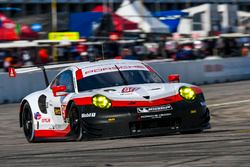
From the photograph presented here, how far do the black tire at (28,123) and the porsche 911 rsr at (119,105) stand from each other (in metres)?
0.33

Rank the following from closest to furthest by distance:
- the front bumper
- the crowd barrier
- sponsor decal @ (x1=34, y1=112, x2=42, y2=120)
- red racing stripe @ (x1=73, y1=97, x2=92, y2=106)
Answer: the front bumper < red racing stripe @ (x1=73, y1=97, x2=92, y2=106) < sponsor decal @ (x1=34, y1=112, x2=42, y2=120) < the crowd barrier

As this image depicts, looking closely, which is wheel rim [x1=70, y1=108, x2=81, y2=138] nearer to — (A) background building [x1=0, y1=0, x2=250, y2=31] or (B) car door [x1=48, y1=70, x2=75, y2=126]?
(B) car door [x1=48, y1=70, x2=75, y2=126]

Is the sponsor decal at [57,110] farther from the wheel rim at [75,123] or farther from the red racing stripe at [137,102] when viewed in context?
the red racing stripe at [137,102]

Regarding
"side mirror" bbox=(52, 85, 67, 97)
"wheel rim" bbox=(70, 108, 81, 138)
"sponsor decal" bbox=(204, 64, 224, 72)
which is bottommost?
"sponsor decal" bbox=(204, 64, 224, 72)

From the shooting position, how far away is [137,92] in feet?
30.5

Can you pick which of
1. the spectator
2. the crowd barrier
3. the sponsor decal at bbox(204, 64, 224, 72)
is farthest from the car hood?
the spectator

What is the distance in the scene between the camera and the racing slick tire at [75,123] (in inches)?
365

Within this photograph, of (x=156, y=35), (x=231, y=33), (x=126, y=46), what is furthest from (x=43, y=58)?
(x=231, y=33)

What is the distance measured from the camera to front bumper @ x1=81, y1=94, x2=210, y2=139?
29.6 ft

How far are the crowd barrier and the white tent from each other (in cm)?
1028

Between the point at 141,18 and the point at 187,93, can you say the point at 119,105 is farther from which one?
the point at 141,18

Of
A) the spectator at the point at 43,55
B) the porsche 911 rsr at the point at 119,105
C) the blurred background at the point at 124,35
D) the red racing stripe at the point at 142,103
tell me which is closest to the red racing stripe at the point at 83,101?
the porsche 911 rsr at the point at 119,105

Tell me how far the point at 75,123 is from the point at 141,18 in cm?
2956

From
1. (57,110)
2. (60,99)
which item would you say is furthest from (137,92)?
(57,110)
